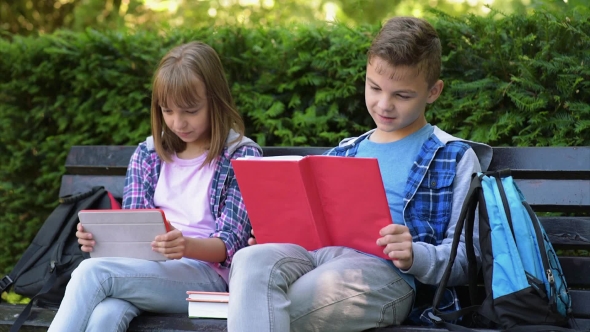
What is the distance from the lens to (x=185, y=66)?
3.09 meters

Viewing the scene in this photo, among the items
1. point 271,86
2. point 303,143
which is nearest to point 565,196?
point 303,143

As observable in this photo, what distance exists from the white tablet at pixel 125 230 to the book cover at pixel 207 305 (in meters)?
0.22

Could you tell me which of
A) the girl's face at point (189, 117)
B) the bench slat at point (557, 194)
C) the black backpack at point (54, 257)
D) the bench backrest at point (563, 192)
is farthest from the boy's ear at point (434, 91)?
the black backpack at point (54, 257)

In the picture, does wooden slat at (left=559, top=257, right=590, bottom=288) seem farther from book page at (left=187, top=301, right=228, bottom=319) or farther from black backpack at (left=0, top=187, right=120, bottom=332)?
black backpack at (left=0, top=187, right=120, bottom=332)

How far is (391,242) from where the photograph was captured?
2367 millimetres

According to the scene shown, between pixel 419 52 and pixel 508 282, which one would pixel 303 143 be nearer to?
pixel 419 52

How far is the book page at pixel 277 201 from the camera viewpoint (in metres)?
2.46

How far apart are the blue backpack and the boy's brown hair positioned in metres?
0.50

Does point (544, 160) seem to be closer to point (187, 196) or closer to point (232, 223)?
point (232, 223)

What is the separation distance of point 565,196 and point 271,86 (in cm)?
152

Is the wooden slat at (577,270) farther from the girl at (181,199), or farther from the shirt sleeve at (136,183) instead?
the shirt sleeve at (136,183)

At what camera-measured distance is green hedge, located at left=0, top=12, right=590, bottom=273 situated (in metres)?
3.06

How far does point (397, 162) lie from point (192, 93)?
0.88m

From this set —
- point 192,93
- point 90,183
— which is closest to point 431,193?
point 192,93
